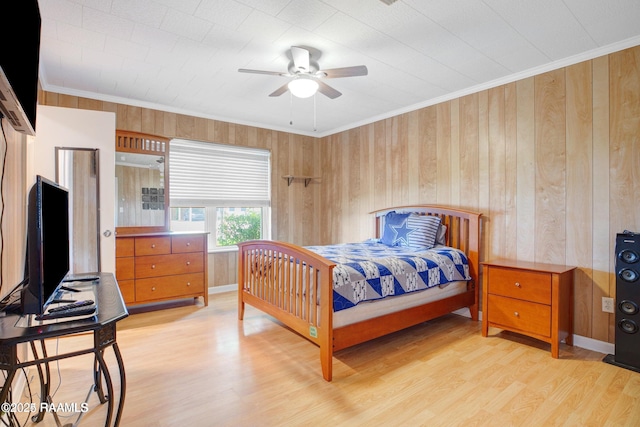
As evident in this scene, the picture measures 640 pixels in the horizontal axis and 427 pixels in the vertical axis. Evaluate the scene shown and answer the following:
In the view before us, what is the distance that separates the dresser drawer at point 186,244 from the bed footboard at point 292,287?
0.77 m

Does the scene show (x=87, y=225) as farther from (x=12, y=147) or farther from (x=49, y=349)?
(x=12, y=147)

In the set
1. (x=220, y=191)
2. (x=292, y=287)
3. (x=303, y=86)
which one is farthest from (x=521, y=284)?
(x=220, y=191)

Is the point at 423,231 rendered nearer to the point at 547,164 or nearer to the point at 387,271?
the point at 387,271

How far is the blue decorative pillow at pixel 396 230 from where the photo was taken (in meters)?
3.55

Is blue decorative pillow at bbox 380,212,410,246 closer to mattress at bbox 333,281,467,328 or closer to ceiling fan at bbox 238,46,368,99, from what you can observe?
mattress at bbox 333,281,467,328

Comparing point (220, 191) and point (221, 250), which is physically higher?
point (220, 191)

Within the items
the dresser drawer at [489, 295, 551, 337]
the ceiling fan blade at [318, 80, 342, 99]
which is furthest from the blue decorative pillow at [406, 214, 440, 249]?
the ceiling fan blade at [318, 80, 342, 99]

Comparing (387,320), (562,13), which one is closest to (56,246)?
(387,320)

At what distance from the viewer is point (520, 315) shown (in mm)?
2641

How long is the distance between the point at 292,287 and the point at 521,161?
242 cm

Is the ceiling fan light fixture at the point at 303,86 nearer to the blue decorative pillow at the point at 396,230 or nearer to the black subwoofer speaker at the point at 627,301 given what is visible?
the blue decorative pillow at the point at 396,230

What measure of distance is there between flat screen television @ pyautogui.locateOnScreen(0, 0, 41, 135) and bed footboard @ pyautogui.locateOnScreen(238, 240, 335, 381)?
1.66 metres

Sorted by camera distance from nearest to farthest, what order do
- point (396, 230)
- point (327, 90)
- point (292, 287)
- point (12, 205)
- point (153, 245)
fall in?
1. point (12, 205)
2. point (292, 287)
3. point (327, 90)
4. point (153, 245)
5. point (396, 230)

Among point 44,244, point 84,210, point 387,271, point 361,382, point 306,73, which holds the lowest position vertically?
point 361,382
